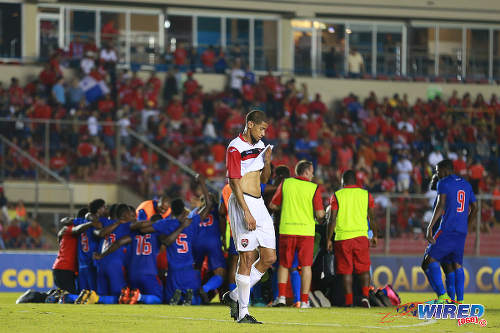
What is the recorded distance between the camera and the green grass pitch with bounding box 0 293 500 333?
411 inches

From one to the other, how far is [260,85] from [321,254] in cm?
1728

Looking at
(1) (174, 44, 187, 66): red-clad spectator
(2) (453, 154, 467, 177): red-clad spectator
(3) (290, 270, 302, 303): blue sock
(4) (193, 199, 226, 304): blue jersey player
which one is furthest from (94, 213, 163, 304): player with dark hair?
(1) (174, 44, 187, 66): red-clad spectator

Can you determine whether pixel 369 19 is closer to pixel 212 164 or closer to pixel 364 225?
pixel 212 164

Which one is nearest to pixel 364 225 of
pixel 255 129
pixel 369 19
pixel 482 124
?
pixel 255 129

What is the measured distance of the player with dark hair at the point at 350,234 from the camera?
15430 mm

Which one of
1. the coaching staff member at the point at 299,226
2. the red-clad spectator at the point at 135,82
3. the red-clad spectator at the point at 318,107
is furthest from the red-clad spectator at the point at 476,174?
the coaching staff member at the point at 299,226

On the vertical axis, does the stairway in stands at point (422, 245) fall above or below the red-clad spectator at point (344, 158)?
below

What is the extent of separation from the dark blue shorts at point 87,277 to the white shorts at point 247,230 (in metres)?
5.44

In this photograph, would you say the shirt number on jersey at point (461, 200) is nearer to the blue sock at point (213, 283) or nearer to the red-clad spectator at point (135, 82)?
the blue sock at point (213, 283)

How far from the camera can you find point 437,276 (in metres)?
13.9

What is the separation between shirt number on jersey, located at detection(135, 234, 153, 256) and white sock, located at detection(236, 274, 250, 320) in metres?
4.63

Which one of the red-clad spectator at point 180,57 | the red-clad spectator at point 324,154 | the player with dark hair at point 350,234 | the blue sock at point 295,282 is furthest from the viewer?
the red-clad spectator at point 180,57

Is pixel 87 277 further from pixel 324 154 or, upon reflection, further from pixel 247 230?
pixel 324 154

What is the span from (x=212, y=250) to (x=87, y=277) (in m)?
2.01
